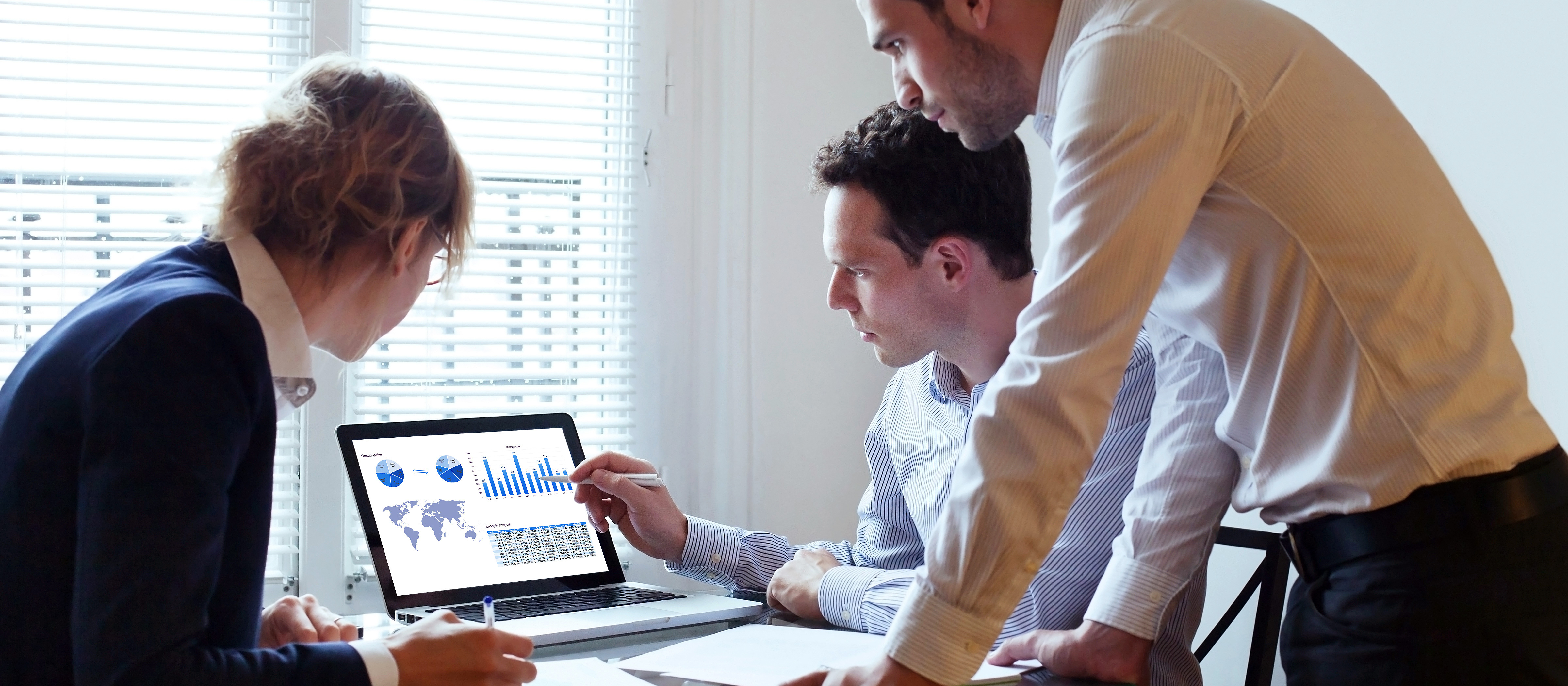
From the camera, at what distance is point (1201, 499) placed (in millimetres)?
1289

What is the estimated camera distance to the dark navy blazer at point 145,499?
871 mm

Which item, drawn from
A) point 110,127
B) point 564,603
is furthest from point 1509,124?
point 110,127

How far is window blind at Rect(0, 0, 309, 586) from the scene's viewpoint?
2.28 metres

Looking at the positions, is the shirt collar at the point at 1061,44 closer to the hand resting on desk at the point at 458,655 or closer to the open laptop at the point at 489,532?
the hand resting on desk at the point at 458,655

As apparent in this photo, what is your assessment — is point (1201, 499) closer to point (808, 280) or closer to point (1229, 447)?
point (1229, 447)

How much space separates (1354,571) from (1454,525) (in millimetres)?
93

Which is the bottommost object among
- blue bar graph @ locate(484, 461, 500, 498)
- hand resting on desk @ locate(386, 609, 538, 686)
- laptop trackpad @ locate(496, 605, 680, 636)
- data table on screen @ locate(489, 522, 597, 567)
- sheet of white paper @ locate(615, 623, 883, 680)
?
laptop trackpad @ locate(496, 605, 680, 636)

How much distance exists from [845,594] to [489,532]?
0.61 m

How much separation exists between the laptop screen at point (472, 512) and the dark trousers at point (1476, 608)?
4.03ft

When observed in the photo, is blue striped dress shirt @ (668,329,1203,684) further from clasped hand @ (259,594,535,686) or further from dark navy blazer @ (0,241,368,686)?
dark navy blazer @ (0,241,368,686)

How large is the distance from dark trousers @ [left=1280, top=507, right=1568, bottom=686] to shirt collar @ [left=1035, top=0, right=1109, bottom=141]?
20.5 inches

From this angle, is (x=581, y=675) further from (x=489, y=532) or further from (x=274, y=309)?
(x=489, y=532)

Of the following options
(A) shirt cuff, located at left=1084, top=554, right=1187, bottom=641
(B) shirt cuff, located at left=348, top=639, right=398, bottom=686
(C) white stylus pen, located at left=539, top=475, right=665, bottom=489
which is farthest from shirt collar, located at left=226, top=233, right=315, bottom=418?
(A) shirt cuff, located at left=1084, top=554, right=1187, bottom=641

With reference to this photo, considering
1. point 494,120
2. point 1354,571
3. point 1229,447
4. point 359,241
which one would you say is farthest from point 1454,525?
point 494,120
